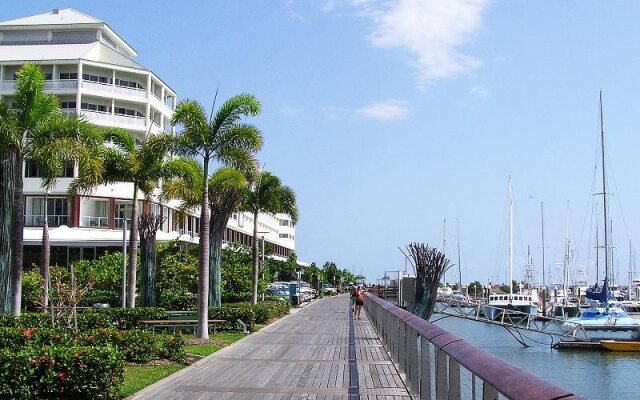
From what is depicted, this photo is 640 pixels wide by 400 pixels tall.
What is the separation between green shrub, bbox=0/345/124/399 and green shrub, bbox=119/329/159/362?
4.88m

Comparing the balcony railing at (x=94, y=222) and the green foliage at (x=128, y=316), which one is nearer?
the green foliage at (x=128, y=316)

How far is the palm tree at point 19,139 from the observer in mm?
21766

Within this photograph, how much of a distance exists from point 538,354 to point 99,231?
29.9 metres

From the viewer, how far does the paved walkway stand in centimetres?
1197

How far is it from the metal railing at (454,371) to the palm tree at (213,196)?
16.8 m

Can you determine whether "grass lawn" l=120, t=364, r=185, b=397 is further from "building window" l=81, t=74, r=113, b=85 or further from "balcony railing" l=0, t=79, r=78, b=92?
"building window" l=81, t=74, r=113, b=85

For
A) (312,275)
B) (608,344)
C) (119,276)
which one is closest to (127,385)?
(119,276)

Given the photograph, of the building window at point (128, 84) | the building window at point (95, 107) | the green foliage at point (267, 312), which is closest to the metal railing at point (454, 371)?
the green foliage at point (267, 312)

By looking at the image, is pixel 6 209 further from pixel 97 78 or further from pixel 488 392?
pixel 97 78

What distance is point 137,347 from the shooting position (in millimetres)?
16125

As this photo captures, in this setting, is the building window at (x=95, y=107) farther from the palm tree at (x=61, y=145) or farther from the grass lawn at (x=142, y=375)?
the grass lawn at (x=142, y=375)

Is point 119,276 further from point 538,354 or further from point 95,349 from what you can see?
point 95,349

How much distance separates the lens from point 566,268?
8775cm

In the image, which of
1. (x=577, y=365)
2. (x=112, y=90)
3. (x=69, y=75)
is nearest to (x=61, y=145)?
(x=577, y=365)
